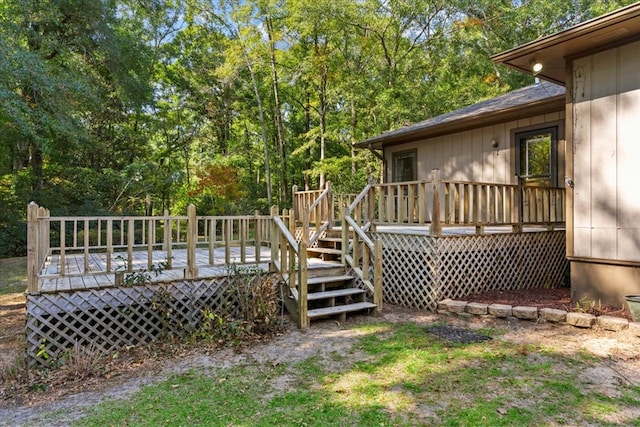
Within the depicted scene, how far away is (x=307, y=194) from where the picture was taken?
9195 millimetres

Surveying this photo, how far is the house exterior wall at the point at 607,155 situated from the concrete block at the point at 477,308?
148 cm

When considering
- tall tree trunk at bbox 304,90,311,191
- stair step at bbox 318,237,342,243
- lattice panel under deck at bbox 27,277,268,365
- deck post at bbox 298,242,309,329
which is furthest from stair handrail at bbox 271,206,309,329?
tall tree trunk at bbox 304,90,311,191

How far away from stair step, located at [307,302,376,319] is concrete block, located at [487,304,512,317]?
5.56ft

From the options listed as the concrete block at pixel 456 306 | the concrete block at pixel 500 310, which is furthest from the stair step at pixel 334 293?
the concrete block at pixel 500 310

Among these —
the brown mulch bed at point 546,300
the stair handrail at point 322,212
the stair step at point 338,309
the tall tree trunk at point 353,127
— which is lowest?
the stair step at point 338,309

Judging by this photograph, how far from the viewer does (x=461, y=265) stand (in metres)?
6.27

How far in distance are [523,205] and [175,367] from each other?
6.47 meters

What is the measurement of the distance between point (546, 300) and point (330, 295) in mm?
3426

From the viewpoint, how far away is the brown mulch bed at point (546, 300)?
16.5 ft

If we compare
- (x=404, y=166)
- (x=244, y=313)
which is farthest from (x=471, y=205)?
(x=404, y=166)

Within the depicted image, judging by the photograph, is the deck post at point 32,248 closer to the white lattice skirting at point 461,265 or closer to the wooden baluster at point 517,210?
the white lattice skirting at point 461,265

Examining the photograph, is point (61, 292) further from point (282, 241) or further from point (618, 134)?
point (618, 134)

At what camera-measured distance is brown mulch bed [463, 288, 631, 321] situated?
5.02m

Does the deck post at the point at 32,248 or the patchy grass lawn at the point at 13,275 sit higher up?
the deck post at the point at 32,248
